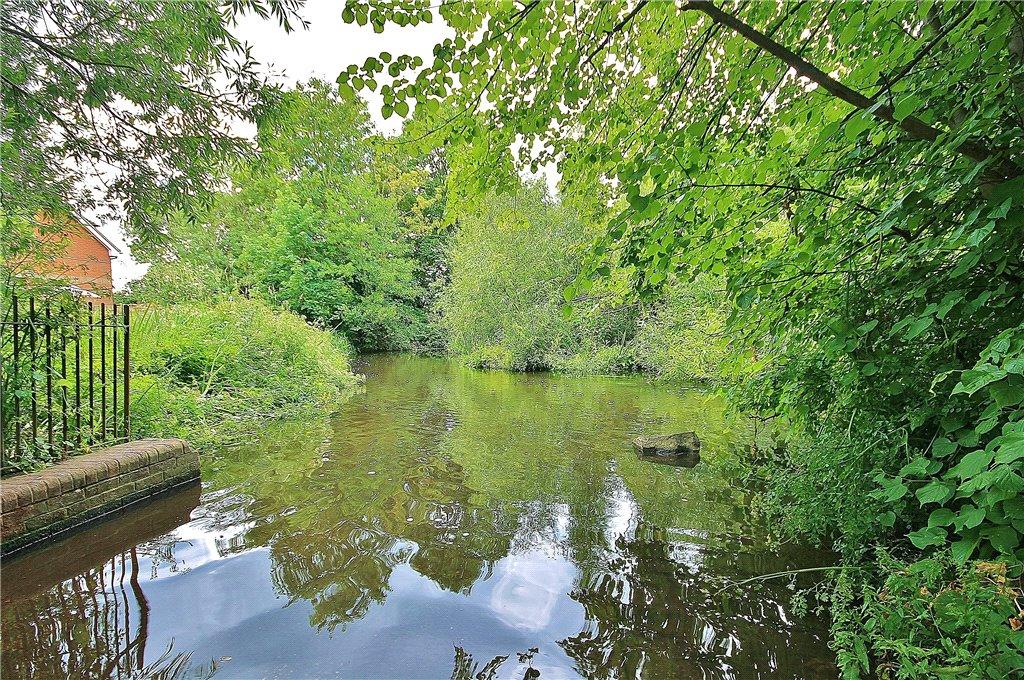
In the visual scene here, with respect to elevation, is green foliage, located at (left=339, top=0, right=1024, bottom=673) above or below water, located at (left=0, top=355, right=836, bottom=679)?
above

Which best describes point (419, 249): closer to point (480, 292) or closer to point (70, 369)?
point (480, 292)

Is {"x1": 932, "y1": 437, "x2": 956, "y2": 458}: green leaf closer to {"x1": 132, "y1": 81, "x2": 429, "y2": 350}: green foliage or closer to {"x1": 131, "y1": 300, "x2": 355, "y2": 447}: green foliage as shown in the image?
{"x1": 132, "y1": 81, "x2": 429, "y2": 350}: green foliage

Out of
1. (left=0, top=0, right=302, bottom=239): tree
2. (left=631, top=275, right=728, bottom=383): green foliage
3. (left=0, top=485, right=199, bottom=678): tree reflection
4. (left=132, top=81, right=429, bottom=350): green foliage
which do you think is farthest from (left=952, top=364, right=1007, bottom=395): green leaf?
(left=631, top=275, right=728, bottom=383): green foliage

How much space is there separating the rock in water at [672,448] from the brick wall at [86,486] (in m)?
5.64

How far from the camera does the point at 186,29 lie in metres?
4.39

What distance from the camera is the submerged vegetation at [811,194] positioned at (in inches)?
74.9

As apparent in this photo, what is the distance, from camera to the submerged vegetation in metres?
1.90

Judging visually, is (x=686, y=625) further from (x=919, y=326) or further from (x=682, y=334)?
(x=682, y=334)

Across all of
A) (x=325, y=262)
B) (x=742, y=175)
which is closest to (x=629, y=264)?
(x=742, y=175)

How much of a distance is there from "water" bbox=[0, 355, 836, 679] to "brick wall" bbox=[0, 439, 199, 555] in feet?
0.62

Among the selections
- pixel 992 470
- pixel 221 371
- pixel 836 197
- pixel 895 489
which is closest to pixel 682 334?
pixel 836 197

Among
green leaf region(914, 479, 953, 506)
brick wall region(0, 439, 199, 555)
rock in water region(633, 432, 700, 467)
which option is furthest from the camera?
rock in water region(633, 432, 700, 467)

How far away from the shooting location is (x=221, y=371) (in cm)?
888

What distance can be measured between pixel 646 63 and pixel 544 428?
637 cm
